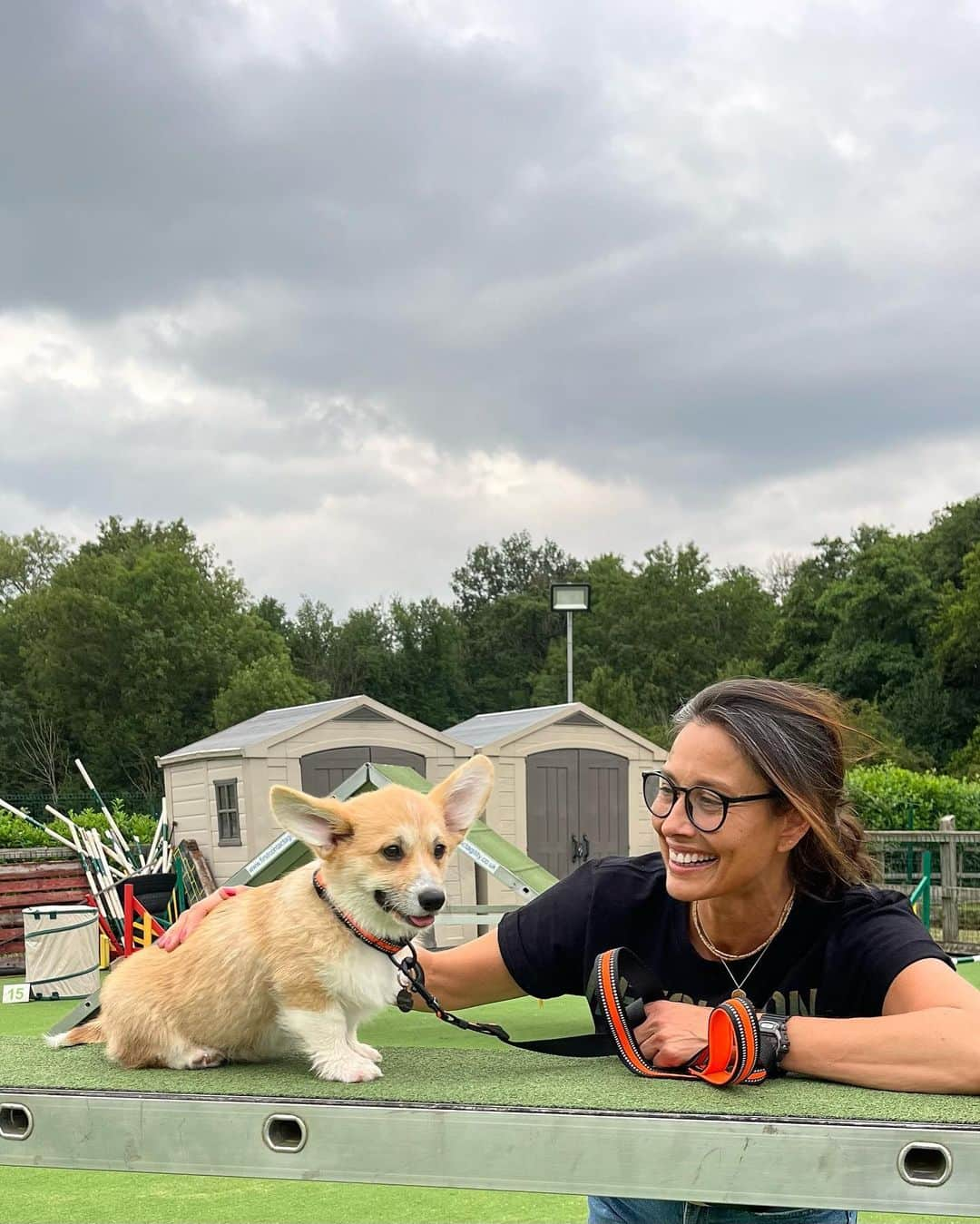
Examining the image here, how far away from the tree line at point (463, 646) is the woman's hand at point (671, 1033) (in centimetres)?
3456

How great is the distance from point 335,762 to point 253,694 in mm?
28035

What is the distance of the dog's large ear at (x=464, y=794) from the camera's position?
2.53 m

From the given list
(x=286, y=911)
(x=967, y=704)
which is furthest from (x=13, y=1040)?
(x=967, y=704)

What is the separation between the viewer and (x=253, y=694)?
44000mm

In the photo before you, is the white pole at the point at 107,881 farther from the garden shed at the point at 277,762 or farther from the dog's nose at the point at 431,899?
the dog's nose at the point at 431,899

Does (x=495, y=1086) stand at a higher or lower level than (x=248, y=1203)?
higher

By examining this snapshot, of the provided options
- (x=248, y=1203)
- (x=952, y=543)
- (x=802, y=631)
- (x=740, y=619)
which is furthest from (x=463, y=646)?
(x=248, y=1203)

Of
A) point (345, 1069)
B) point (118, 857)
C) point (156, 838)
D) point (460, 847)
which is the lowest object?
point (118, 857)

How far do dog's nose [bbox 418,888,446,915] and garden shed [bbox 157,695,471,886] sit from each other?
13.7m

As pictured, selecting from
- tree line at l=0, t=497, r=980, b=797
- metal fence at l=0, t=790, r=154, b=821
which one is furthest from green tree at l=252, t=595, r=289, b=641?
metal fence at l=0, t=790, r=154, b=821

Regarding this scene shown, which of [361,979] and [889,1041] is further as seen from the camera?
[361,979]

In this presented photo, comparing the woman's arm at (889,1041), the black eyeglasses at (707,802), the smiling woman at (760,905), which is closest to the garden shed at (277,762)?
the smiling woman at (760,905)

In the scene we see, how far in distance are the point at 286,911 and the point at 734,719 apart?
85 centimetres

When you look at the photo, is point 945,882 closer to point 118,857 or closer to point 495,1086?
point 118,857
